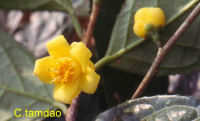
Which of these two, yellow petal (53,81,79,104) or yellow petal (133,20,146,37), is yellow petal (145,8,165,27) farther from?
yellow petal (53,81,79,104)

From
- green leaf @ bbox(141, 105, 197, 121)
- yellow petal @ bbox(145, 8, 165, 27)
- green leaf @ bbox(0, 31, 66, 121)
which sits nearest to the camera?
green leaf @ bbox(141, 105, 197, 121)

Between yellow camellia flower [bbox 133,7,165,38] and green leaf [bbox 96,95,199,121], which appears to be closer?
green leaf [bbox 96,95,199,121]

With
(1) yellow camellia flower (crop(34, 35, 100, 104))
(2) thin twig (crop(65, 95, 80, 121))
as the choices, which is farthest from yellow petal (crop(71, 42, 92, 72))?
(2) thin twig (crop(65, 95, 80, 121))

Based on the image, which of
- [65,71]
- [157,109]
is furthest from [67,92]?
[157,109]

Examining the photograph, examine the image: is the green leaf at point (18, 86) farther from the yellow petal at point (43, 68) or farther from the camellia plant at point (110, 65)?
the yellow petal at point (43, 68)

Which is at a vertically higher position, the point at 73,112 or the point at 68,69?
the point at 68,69

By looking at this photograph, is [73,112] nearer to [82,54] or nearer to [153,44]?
[82,54]

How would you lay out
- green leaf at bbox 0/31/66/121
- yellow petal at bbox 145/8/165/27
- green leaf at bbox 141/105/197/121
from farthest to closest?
green leaf at bbox 0/31/66/121, yellow petal at bbox 145/8/165/27, green leaf at bbox 141/105/197/121
